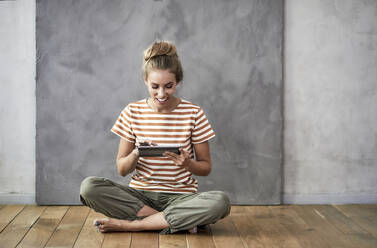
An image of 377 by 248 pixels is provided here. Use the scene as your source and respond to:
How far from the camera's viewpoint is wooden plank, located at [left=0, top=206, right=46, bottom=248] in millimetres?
2254

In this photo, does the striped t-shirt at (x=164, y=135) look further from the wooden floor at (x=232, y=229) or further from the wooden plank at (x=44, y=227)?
the wooden plank at (x=44, y=227)

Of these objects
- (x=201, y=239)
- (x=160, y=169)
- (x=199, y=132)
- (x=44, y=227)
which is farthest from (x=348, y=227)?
(x=44, y=227)

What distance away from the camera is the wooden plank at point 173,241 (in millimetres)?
2234

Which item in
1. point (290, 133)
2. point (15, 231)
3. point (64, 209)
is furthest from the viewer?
point (290, 133)

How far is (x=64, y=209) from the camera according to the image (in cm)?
289

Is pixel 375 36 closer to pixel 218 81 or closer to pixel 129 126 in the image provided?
pixel 218 81

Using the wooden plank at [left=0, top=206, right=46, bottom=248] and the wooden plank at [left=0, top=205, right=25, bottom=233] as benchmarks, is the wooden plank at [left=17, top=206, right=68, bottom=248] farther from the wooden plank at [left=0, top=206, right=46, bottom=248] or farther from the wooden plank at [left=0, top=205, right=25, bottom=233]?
the wooden plank at [left=0, top=205, right=25, bottom=233]

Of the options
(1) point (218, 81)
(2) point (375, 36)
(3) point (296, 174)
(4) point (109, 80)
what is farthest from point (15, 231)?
(2) point (375, 36)

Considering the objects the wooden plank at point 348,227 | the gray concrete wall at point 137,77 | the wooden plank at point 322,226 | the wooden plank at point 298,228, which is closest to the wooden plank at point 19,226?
the gray concrete wall at point 137,77

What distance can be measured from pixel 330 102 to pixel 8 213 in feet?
7.02

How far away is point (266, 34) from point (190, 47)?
49cm

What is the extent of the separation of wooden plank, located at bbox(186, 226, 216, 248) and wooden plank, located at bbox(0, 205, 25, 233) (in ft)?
3.27

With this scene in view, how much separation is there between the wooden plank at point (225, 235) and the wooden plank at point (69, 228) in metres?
0.71

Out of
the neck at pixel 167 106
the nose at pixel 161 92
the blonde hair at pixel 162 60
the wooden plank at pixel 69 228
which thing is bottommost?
the wooden plank at pixel 69 228
